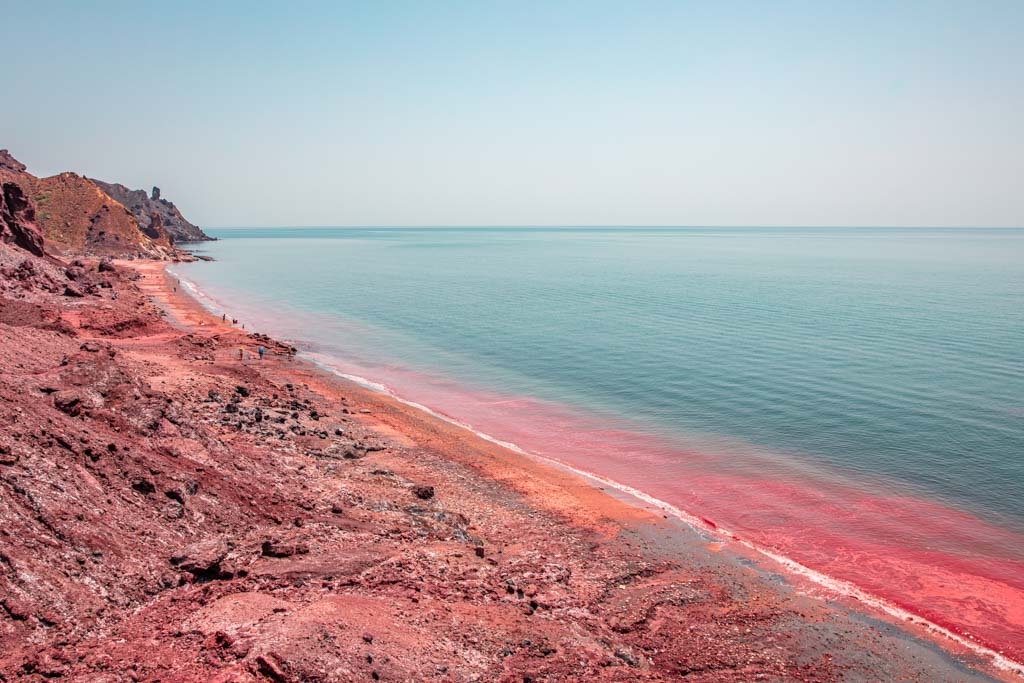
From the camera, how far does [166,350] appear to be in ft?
120

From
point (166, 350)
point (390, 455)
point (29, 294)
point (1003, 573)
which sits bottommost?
point (1003, 573)

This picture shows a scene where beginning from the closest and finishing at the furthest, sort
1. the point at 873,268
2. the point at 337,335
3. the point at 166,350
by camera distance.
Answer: the point at 166,350 → the point at 337,335 → the point at 873,268

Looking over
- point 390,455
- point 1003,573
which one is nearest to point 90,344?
point 390,455

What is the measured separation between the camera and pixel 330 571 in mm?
14000

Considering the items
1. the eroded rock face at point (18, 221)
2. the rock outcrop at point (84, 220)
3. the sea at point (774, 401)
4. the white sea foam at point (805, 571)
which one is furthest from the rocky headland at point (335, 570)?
the rock outcrop at point (84, 220)

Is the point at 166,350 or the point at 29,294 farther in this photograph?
the point at 29,294

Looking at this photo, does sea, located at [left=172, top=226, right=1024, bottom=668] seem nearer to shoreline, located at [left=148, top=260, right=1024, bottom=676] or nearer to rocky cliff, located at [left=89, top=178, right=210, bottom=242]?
shoreline, located at [left=148, top=260, right=1024, bottom=676]

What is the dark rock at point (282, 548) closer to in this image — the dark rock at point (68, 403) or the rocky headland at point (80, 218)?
the dark rock at point (68, 403)

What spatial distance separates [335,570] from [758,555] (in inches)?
483

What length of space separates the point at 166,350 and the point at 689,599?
31890mm

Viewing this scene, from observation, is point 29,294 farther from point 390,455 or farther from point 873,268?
point 873,268

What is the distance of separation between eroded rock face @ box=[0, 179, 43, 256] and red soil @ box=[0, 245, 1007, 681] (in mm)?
36777

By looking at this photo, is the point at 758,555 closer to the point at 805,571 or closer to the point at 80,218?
the point at 805,571

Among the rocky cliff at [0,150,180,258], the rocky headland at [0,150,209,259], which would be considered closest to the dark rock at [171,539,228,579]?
the rocky cliff at [0,150,180,258]
